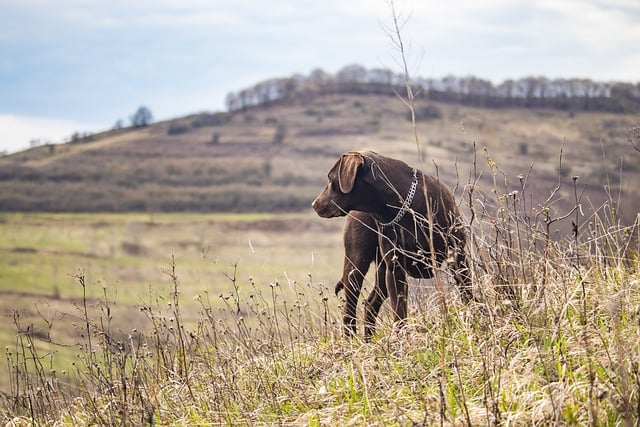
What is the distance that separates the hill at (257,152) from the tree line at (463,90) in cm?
180

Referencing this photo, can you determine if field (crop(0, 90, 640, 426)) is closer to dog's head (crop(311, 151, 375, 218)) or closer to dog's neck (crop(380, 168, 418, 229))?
dog's neck (crop(380, 168, 418, 229))

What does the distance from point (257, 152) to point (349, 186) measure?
117m

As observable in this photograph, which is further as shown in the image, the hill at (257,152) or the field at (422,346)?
the hill at (257,152)

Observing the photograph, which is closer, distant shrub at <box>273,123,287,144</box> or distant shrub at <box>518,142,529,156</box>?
distant shrub at <box>518,142,529,156</box>

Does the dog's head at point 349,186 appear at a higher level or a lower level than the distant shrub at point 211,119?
lower

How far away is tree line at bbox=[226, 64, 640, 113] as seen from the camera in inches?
3609

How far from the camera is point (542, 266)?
529 centimetres

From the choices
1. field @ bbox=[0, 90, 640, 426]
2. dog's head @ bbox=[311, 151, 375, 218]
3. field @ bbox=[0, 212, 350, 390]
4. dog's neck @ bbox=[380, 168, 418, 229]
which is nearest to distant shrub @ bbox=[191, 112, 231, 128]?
field @ bbox=[0, 212, 350, 390]

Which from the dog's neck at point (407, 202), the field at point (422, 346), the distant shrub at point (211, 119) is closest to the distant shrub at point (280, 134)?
the distant shrub at point (211, 119)

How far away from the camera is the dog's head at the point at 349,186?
6.71 m

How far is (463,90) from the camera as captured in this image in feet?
407

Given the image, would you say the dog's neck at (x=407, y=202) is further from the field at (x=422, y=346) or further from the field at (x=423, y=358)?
the field at (x=423, y=358)

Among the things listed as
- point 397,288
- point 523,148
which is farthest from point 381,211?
point 523,148

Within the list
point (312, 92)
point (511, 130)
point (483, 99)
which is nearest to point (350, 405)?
point (511, 130)
